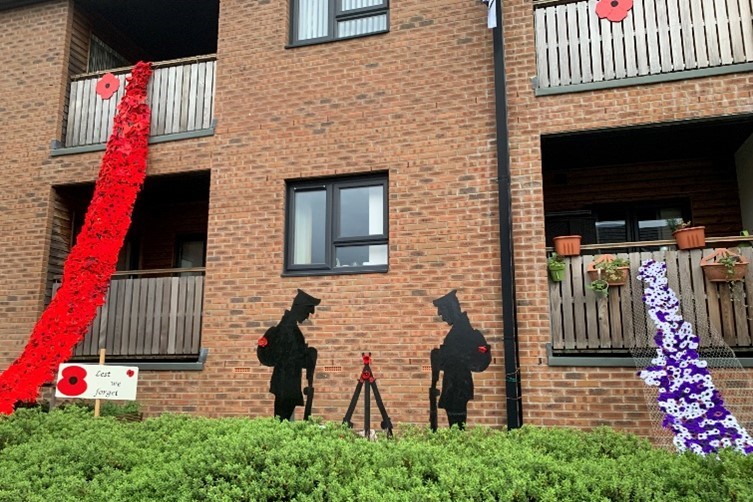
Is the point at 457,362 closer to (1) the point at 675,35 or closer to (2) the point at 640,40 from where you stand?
(2) the point at 640,40

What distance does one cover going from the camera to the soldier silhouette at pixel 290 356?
799 centimetres

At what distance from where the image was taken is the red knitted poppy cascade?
8.51m

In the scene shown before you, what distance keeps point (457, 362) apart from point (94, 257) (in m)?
5.40

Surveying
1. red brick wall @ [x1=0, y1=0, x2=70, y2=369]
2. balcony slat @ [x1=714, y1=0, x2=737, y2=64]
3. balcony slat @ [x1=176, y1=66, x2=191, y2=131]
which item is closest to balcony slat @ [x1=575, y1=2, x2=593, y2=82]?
balcony slat @ [x1=714, y1=0, x2=737, y2=64]

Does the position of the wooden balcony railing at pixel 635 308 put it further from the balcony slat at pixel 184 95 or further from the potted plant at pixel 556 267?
the balcony slat at pixel 184 95

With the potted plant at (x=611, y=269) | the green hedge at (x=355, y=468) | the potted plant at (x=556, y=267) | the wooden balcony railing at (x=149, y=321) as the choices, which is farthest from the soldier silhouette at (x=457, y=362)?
the wooden balcony railing at (x=149, y=321)

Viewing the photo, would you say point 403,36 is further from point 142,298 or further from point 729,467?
point 729,467

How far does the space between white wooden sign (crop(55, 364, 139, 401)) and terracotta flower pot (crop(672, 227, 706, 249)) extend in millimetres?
6421

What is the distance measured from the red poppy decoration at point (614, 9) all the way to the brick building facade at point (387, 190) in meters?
0.84

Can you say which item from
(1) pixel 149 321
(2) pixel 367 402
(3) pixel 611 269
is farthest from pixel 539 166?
(1) pixel 149 321

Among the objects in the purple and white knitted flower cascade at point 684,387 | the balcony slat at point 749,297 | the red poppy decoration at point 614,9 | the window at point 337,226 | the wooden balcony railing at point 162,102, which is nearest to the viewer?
the purple and white knitted flower cascade at point 684,387

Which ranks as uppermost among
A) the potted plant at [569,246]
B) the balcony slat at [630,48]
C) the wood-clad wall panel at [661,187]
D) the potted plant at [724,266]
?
the balcony slat at [630,48]

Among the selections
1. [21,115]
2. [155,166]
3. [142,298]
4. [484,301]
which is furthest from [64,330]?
[484,301]

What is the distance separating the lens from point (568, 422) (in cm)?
703
